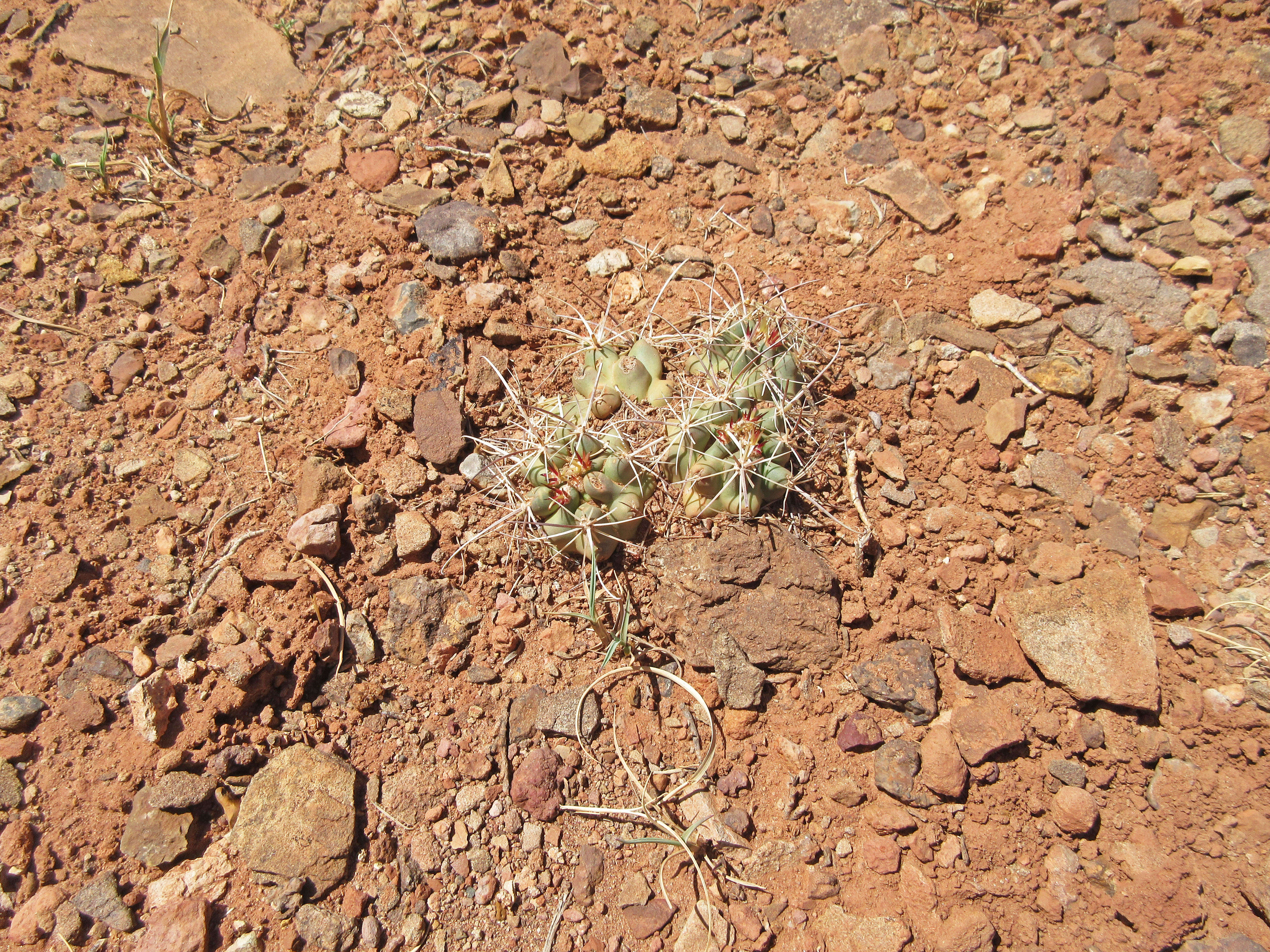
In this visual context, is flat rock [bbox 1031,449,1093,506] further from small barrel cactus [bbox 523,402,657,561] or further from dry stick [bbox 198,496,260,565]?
dry stick [bbox 198,496,260,565]

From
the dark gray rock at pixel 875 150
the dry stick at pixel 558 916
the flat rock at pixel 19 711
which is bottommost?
the dry stick at pixel 558 916

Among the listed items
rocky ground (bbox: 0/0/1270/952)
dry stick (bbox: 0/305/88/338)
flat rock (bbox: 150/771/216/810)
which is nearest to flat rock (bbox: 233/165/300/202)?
rocky ground (bbox: 0/0/1270/952)

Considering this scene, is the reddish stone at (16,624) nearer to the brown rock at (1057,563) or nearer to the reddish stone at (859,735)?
the reddish stone at (859,735)

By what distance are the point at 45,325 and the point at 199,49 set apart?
198cm

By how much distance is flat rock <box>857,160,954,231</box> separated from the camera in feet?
11.0

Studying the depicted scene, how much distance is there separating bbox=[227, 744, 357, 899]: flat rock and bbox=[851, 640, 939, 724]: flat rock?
177 cm

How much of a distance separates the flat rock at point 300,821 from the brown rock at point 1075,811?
2252 mm

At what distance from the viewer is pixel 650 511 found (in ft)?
8.83

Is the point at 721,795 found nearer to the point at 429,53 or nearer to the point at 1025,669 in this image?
the point at 1025,669

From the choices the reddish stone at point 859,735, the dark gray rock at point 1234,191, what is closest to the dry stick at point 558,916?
the reddish stone at point 859,735

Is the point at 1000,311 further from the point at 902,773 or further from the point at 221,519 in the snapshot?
the point at 221,519

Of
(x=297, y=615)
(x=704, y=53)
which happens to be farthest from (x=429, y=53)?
(x=297, y=615)

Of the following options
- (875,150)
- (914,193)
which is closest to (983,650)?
(914,193)

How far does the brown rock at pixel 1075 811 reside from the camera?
2.19 metres
